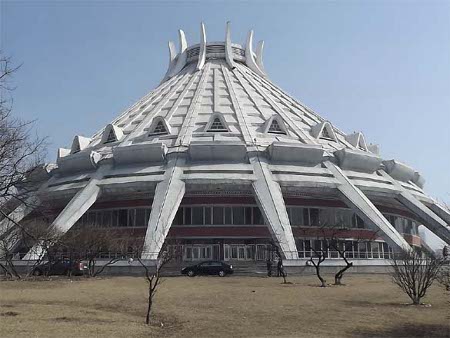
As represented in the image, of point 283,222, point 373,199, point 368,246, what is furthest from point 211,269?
point 373,199

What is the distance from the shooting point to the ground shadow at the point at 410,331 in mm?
12289

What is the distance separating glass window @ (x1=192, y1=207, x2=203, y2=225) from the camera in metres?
45.0

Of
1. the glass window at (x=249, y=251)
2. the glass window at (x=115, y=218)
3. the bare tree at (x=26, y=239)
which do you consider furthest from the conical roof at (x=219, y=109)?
the bare tree at (x=26, y=239)

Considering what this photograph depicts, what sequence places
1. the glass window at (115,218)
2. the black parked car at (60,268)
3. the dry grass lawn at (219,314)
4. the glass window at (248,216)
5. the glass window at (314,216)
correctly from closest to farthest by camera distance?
the dry grass lawn at (219,314), the black parked car at (60,268), the glass window at (248,216), the glass window at (314,216), the glass window at (115,218)

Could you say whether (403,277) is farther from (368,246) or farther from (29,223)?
(368,246)

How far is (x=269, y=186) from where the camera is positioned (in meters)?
42.9

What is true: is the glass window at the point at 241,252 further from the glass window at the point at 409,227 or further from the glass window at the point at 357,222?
the glass window at the point at 409,227

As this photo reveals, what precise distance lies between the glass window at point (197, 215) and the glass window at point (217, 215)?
1.26 metres

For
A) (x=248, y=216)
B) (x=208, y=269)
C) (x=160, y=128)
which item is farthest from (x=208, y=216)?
(x=160, y=128)

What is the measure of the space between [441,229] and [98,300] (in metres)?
40.8

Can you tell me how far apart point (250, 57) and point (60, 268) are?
51.1 meters

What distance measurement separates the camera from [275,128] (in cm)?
5322

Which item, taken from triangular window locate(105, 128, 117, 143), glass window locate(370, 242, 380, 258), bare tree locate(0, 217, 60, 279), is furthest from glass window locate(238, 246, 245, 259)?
triangular window locate(105, 128, 117, 143)

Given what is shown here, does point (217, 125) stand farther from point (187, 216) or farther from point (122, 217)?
point (122, 217)
